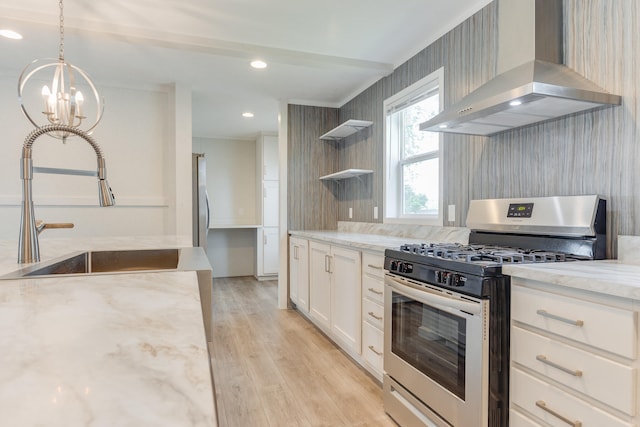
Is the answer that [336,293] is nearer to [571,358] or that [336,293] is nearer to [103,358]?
[571,358]

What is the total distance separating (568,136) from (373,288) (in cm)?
132

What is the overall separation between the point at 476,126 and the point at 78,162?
3587 millimetres

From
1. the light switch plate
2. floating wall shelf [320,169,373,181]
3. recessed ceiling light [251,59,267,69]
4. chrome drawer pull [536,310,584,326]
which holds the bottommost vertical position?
chrome drawer pull [536,310,584,326]

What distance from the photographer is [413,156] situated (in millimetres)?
3098

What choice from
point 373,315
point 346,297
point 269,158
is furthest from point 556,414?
point 269,158

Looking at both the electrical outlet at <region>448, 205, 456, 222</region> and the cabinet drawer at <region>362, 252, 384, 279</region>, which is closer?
the cabinet drawer at <region>362, 252, 384, 279</region>

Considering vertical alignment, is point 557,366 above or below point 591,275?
below

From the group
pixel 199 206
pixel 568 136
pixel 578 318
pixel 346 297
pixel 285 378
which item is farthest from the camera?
pixel 199 206

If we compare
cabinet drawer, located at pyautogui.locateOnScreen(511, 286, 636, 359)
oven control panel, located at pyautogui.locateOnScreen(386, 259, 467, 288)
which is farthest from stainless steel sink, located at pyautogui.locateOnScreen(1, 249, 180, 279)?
cabinet drawer, located at pyautogui.locateOnScreen(511, 286, 636, 359)

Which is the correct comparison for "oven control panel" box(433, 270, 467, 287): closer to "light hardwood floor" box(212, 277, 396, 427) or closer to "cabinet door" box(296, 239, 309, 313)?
"light hardwood floor" box(212, 277, 396, 427)

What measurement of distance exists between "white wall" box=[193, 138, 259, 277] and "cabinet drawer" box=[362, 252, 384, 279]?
387 centimetres

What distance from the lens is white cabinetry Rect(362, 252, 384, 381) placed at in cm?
227

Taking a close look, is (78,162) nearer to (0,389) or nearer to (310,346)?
(310,346)

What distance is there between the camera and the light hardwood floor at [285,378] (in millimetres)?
2059
